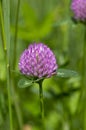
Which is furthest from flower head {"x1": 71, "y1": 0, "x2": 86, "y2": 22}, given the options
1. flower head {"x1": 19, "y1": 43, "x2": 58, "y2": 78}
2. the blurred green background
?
flower head {"x1": 19, "y1": 43, "x2": 58, "y2": 78}

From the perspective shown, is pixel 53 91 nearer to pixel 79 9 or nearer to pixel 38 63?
pixel 79 9

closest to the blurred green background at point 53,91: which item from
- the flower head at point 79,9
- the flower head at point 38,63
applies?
the flower head at point 79,9

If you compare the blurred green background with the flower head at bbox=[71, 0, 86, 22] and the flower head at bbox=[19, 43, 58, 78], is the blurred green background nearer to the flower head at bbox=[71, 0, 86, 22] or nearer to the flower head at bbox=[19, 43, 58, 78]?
the flower head at bbox=[71, 0, 86, 22]

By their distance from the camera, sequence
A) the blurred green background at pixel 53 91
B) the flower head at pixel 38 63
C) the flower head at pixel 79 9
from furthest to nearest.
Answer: the blurred green background at pixel 53 91
the flower head at pixel 79 9
the flower head at pixel 38 63

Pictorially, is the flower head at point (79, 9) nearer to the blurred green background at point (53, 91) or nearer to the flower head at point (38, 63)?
the blurred green background at point (53, 91)

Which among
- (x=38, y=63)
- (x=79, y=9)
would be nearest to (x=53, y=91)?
(x=79, y=9)

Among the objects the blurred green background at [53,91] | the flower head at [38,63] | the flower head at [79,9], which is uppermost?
the flower head at [79,9]
